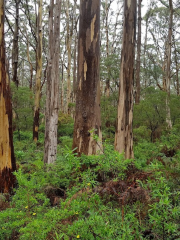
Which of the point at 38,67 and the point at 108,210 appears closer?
the point at 108,210

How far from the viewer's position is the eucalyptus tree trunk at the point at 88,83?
4.17 meters

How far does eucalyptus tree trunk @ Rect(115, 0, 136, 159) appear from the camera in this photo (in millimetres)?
6004

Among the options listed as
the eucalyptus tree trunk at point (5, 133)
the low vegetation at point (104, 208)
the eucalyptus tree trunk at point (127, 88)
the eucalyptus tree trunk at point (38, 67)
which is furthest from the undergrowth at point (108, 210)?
the eucalyptus tree trunk at point (38, 67)

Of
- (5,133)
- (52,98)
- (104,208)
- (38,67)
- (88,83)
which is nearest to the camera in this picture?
(104,208)

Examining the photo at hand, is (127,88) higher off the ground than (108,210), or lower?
higher

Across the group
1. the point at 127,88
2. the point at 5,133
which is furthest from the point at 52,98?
the point at 127,88

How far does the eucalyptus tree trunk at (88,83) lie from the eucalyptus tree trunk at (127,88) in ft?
5.90

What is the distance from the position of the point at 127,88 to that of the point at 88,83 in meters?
2.15

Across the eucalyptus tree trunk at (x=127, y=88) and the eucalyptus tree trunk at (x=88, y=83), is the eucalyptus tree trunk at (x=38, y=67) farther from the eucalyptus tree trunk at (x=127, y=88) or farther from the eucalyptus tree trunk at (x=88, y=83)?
the eucalyptus tree trunk at (x=88, y=83)

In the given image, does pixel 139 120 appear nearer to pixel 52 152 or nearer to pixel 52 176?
pixel 52 152

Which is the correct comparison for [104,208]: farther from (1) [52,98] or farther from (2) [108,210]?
(1) [52,98]

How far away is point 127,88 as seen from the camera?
611cm

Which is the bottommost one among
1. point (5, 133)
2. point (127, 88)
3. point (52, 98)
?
point (5, 133)

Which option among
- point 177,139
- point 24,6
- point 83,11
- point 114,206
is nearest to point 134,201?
point 114,206
